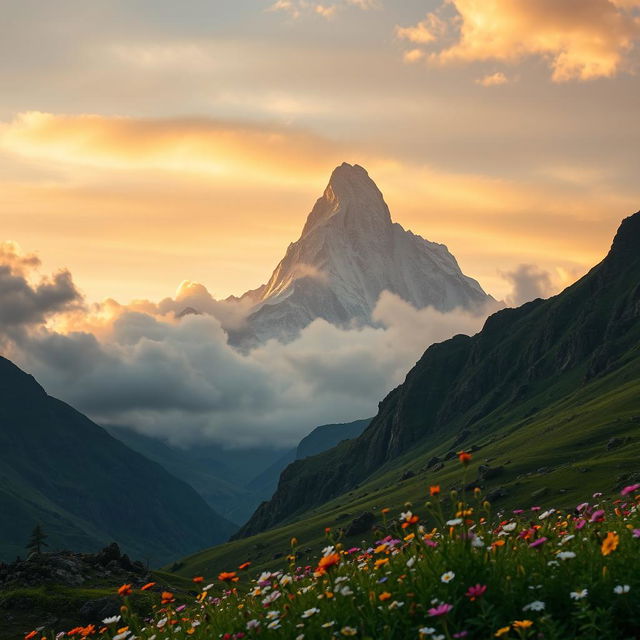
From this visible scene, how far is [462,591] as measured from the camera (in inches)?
467

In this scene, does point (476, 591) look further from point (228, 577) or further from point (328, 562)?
point (228, 577)

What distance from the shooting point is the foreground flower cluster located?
11148 millimetres

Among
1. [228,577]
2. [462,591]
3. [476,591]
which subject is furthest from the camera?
[228,577]

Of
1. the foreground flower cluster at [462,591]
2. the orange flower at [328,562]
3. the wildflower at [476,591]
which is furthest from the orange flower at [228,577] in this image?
the wildflower at [476,591]

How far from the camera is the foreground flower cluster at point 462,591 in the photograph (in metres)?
→ 11.1

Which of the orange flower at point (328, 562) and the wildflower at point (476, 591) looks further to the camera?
the orange flower at point (328, 562)

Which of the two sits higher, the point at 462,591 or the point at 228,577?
the point at 228,577

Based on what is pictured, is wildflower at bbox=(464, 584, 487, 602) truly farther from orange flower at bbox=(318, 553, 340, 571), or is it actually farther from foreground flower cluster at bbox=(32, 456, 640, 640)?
orange flower at bbox=(318, 553, 340, 571)

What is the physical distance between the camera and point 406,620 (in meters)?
11.5

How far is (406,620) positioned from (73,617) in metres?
67.3

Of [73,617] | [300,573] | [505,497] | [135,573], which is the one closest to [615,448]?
[505,497]

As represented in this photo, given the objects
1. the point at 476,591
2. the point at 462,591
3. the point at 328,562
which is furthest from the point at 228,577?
the point at 476,591

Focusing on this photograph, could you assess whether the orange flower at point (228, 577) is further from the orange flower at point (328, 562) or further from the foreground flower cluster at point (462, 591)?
the orange flower at point (328, 562)

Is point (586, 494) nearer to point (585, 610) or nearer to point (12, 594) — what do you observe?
point (12, 594)
